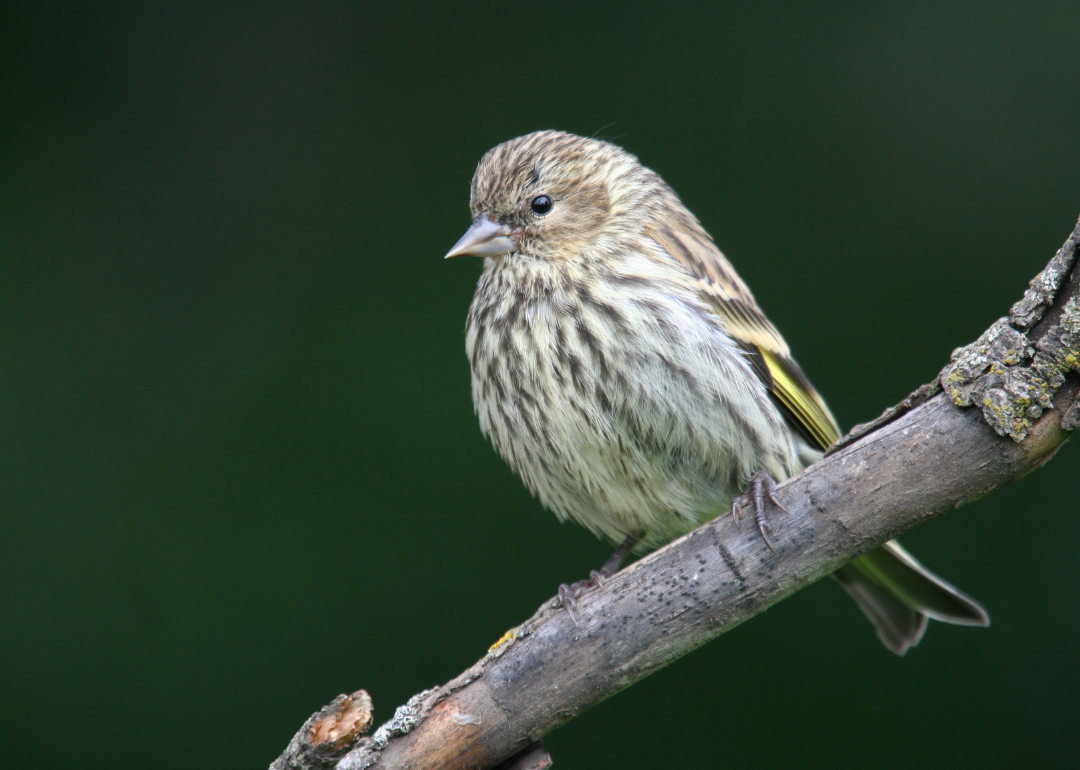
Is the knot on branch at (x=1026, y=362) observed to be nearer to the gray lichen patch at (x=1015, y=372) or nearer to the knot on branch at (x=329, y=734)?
the gray lichen patch at (x=1015, y=372)

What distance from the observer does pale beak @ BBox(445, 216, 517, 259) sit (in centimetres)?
258

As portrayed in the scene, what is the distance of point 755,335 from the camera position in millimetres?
2615

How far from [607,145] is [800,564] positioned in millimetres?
1466

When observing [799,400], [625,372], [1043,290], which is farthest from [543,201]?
[1043,290]

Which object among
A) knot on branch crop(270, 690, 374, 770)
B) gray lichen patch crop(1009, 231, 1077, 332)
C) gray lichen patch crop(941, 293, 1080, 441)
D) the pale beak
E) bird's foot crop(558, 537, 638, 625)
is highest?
the pale beak

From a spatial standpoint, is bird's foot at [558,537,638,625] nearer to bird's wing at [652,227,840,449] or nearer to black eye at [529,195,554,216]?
bird's wing at [652,227,840,449]

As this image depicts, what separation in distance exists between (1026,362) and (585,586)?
42.9 inches

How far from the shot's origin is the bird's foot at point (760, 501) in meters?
1.97

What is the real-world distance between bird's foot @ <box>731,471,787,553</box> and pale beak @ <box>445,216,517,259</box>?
2.97ft

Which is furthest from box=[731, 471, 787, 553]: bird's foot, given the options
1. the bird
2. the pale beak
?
the pale beak

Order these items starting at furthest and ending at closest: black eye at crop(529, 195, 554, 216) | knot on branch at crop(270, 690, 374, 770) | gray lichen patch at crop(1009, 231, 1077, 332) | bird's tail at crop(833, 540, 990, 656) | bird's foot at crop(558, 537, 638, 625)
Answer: black eye at crop(529, 195, 554, 216)
bird's tail at crop(833, 540, 990, 656)
bird's foot at crop(558, 537, 638, 625)
knot on branch at crop(270, 690, 374, 770)
gray lichen patch at crop(1009, 231, 1077, 332)

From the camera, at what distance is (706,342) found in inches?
94.7

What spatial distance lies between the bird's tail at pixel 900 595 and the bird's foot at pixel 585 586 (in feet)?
1.86

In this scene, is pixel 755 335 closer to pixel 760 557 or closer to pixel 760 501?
pixel 760 501
